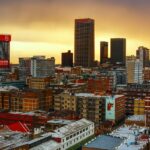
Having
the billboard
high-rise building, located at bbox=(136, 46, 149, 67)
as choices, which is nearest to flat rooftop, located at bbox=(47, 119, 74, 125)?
the billboard

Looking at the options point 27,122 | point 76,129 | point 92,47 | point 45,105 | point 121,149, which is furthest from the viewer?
point 92,47

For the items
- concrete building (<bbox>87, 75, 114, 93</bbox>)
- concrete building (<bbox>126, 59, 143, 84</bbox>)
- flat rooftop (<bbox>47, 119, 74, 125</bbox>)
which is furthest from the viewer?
concrete building (<bbox>126, 59, 143, 84</bbox>)

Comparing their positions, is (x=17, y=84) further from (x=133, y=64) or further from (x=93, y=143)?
(x=93, y=143)

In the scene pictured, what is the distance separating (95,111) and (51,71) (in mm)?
63242

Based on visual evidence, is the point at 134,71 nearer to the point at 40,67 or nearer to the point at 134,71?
the point at 134,71

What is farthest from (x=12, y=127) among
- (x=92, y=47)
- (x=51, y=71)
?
(x=92, y=47)

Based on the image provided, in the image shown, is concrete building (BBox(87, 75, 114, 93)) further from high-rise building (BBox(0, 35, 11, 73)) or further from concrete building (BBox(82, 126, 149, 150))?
high-rise building (BBox(0, 35, 11, 73))

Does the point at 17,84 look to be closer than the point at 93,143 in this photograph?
No

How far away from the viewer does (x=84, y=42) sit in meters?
155

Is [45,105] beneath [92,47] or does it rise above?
beneath

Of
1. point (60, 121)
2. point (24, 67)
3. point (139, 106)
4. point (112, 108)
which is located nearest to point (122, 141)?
point (60, 121)

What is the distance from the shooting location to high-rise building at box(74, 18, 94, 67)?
508 feet

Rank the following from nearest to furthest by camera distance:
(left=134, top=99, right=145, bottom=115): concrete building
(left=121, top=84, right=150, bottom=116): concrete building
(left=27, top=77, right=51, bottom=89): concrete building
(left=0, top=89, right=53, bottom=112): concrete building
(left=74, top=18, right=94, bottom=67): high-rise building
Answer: (left=134, top=99, right=145, bottom=115): concrete building
(left=0, top=89, right=53, bottom=112): concrete building
(left=121, top=84, right=150, bottom=116): concrete building
(left=27, top=77, right=51, bottom=89): concrete building
(left=74, top=18, right=94, bottom=67): high-rise building

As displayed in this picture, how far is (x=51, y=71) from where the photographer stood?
117 meters
